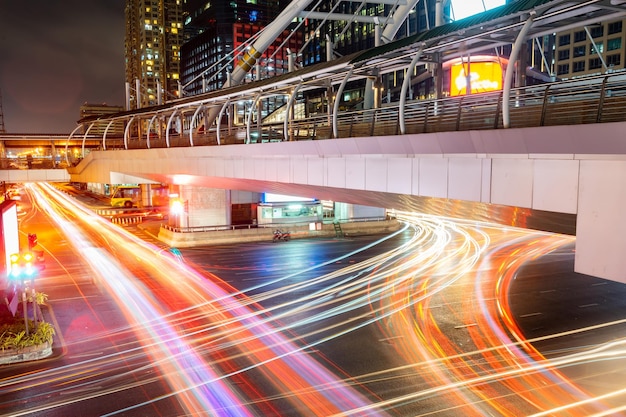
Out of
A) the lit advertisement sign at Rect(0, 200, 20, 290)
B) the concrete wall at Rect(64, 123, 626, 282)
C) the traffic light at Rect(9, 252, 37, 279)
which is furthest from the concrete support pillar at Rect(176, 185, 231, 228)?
the traffic light at Rect(9, 252, 37, 279)

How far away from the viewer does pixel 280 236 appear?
37906mm

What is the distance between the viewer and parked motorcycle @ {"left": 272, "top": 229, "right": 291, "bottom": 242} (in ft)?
124

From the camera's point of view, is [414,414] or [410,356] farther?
[410,356]

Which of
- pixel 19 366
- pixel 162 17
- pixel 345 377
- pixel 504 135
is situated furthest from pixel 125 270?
pixel 162 17

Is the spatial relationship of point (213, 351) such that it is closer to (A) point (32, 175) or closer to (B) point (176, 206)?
(B) point (176, 206)

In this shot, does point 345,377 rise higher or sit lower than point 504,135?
lower

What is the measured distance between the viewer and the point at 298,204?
42031 millimetres

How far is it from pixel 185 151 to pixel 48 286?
960 centimetres

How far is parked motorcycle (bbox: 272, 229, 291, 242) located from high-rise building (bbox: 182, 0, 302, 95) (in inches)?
3759

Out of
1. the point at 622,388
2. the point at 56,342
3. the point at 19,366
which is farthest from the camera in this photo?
the point at 56,342

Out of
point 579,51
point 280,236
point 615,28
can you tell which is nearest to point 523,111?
point 280,236

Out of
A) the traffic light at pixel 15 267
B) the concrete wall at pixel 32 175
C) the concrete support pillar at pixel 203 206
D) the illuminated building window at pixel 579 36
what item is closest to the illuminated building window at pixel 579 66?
the illuminated building window at pixel 579 36

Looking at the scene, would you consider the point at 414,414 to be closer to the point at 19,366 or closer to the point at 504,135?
the point at 504,135

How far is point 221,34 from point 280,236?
11441cm
